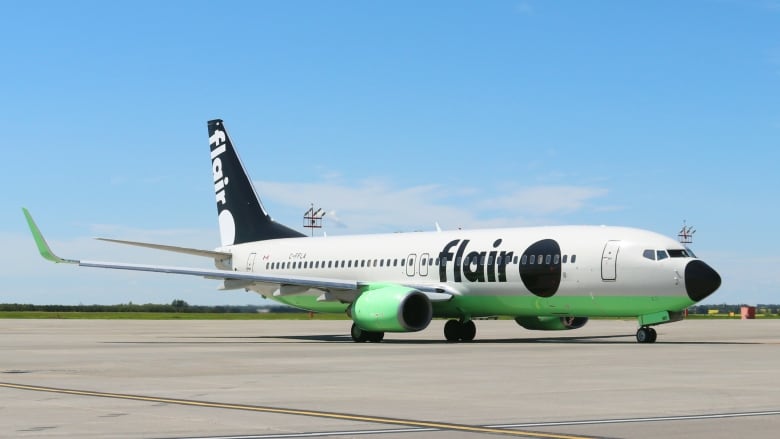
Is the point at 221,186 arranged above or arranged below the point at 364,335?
above

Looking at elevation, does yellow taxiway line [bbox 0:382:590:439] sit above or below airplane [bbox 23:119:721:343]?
below

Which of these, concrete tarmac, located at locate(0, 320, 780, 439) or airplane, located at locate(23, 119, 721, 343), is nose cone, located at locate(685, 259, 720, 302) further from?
concrete tarmac, located at locate(0, 320, 780, 439)

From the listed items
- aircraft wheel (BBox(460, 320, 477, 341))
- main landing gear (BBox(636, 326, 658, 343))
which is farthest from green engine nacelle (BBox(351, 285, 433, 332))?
main landing gear (BBox(636, 326, 658, 343))

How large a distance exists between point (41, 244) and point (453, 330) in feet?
49.6

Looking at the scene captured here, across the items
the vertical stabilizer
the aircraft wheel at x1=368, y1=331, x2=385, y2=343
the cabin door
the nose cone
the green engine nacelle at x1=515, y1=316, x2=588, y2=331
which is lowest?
the aircraft wheel at x1=368, y1=331, x2=385, y2=343

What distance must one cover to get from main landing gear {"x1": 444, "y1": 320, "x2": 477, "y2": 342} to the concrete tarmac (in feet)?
40.6

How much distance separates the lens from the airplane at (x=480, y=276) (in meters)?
33.4

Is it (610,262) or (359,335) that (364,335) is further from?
(610,262)

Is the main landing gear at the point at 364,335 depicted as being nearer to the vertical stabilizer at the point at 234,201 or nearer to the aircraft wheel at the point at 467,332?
the aircraft wheel at the point at 467,332

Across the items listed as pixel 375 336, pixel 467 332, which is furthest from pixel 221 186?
pixel 467 332

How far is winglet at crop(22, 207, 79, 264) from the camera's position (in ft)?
127

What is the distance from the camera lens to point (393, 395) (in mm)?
15414

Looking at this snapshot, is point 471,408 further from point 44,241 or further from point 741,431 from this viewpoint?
point 44,241

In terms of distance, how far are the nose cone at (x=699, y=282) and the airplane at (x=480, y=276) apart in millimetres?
30
